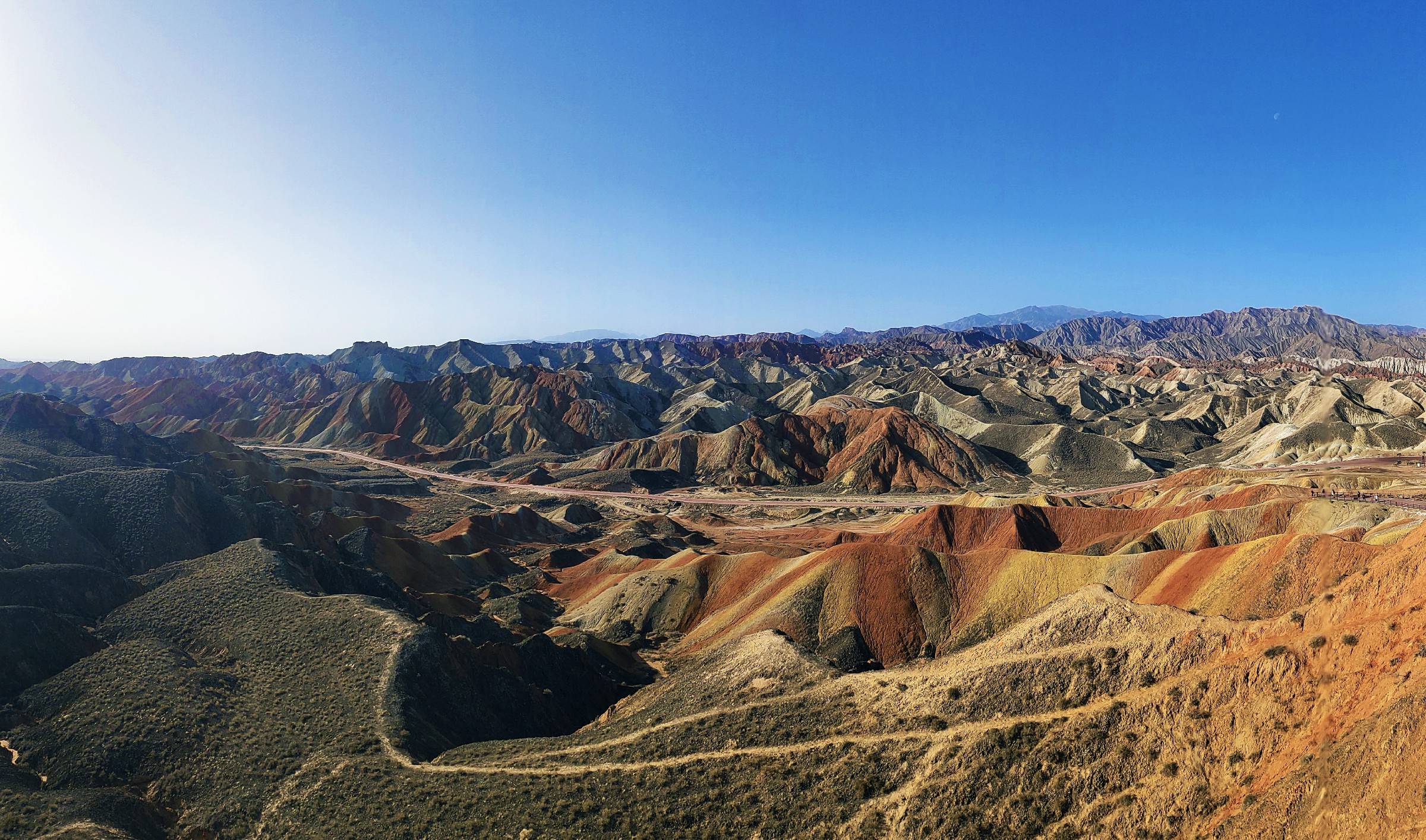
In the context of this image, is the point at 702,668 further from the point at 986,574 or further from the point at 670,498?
the point at 670,498

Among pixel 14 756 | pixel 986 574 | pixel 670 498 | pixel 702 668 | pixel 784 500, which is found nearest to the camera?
pixel 14 756

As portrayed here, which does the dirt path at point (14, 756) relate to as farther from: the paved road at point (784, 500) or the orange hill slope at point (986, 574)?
the paved road at point (784, 500)

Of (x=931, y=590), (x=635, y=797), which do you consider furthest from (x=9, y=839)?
(x=931, y=590)

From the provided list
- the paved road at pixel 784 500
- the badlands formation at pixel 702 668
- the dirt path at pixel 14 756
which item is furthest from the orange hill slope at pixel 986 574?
the dirt path at pixel 14 756

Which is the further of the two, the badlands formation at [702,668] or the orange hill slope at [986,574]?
the orange hill slope at [986,574]

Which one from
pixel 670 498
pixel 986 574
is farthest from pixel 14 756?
pixel 670 498

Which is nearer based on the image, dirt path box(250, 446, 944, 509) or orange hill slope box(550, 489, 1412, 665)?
orange hill slope box(550, 489, 1412, 665)

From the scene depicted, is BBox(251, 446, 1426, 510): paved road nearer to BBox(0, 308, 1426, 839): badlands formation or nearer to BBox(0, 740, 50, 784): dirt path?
BBox(0, 308, 1426, 839): badlands formation

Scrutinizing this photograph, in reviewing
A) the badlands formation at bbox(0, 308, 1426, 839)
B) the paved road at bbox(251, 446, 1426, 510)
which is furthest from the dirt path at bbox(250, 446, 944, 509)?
the badlands formation at bbox(0, 308, 1426, 839)

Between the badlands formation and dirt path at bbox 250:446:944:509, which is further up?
the badlands formation

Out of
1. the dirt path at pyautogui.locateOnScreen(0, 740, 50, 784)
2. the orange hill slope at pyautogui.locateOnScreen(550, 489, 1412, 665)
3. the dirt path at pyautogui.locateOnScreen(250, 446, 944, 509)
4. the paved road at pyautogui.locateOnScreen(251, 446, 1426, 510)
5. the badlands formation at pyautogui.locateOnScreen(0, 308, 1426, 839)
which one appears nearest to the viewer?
the badlands formation at pyautogui.locateOnScreen(0, 308, 1426, 839)

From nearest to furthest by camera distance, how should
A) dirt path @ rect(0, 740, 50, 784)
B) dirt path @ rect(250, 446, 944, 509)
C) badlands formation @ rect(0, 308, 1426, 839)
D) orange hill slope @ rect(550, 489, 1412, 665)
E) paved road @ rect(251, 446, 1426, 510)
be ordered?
badlands formation @ rect(0, 308, 1426, 839) → dirt path @ rect(0, 740, 50, 784) → orange hill slope @ rect(550, 489, 1412, 665) → paved road @ rect(251, 446, 1426, 510) → dirt path @ rect(250, 446, 944, 509)
